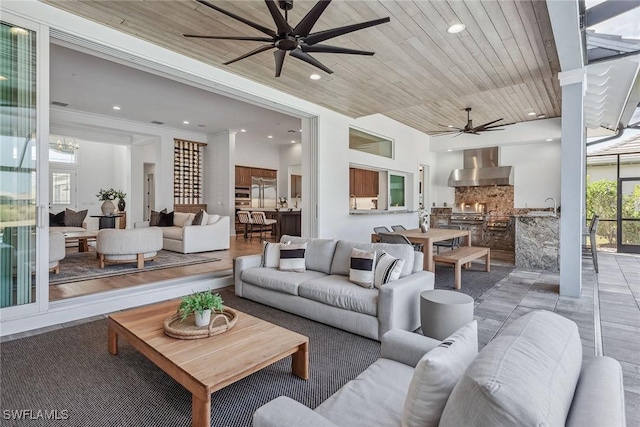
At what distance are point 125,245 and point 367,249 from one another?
151 inches

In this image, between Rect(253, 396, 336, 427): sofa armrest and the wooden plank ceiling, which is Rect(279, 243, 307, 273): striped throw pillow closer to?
the wooden plank ceiling

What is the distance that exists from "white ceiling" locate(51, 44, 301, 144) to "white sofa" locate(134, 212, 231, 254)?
2391 mm

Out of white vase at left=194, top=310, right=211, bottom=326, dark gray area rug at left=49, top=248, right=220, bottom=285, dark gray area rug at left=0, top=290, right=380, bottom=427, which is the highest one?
white vase at left=194, top=310, right=211, bottom=326

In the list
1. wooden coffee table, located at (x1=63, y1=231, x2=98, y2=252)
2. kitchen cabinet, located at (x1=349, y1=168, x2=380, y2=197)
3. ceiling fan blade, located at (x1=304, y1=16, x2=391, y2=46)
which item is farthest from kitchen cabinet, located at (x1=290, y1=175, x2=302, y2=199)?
ceiling fan blade, located at (x1=304, y1=16, x2=391, y2=46)

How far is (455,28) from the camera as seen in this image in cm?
338

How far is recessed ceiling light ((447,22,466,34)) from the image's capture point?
3320 millimetres

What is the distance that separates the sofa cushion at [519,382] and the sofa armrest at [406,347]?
69 cm

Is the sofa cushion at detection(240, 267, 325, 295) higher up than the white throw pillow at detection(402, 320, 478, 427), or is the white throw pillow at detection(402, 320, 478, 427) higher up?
the white throw pillow at detection(402, 320, 478, 427)

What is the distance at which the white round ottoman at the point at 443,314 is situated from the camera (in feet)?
8.60

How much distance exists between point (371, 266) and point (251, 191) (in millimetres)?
8228

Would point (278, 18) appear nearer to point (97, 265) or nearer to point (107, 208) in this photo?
point (97, 265)

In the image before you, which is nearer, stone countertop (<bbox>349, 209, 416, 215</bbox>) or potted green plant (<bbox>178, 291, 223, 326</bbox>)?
potted green plant (<bbox>178, 291, 223, 326</bbox>)

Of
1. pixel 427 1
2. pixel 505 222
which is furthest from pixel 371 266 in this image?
pixel 505 222

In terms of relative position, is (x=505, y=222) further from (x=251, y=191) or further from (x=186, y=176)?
(x=186, y=176)
